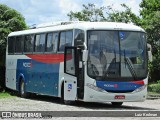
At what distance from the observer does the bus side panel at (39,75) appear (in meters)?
24.5

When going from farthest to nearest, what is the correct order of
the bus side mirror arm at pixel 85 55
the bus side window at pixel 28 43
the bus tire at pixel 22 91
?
the bus tire at pixel 22 91 < the bus side window at pixel 28 43 < the bus side mirror arm at pixel 85 55

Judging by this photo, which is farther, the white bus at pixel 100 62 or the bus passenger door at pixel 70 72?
the bus passenger door at pixel 70 72

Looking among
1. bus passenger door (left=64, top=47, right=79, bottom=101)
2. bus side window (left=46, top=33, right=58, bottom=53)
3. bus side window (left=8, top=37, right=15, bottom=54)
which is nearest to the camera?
bus passenger door (left=64, top=47, right=79, bottom=101)

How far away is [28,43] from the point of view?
2794 cm

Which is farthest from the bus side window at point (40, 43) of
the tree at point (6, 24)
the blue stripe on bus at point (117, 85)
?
the tree at point (6, 24)

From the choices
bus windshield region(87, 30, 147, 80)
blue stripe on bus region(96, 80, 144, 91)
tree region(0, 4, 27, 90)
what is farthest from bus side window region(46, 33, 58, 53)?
tree region(0, 4, 27, 90)

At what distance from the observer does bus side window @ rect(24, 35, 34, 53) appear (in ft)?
89.8

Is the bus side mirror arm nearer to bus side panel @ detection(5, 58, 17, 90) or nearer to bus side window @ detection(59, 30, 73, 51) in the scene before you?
bus side window @ detection(59, 30, 73, 51)

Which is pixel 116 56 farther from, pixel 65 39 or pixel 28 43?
pixel 28 43

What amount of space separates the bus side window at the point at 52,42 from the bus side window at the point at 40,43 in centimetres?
55

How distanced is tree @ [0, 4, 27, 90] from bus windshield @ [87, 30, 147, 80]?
13.7m

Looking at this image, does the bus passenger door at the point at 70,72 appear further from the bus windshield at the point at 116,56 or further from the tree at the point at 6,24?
the tree at the point at 6,24

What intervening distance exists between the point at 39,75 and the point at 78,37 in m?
4.96

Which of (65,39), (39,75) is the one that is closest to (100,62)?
(65,39)
